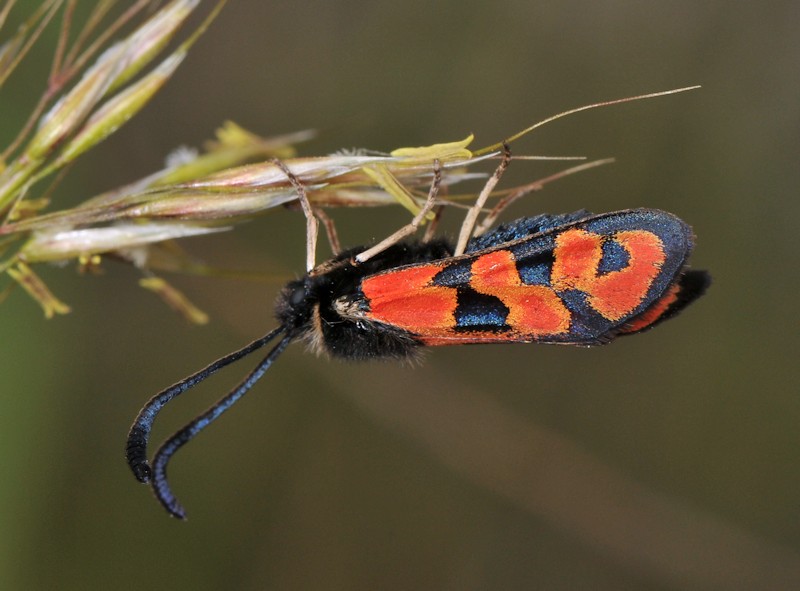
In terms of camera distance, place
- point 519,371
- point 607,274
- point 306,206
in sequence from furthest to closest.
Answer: point 519,371
point 306,206
point 607,274

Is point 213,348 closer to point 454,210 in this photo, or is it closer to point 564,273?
point 454,210

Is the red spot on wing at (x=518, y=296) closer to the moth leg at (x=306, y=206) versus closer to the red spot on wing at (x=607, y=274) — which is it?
the red spot on wing at (x=607, y=274)

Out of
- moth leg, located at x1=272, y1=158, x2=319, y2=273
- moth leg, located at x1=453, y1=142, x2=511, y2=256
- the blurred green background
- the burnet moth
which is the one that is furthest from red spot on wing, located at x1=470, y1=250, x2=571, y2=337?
the blurred green background

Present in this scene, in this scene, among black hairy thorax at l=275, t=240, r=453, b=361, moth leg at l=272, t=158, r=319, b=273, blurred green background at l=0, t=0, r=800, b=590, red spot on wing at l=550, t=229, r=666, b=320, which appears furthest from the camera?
blurred green background at l=0, t=0, r=800, b=590

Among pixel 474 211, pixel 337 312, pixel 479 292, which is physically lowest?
pixel 337 312

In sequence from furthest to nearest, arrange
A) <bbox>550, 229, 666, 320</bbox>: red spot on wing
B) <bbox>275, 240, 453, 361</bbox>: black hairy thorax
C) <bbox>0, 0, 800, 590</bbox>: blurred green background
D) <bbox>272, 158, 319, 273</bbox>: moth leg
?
1. <bbox>0, 0, 800, 590</bbox>: blurred green background
2. <bbox>275, 240, 453, 361</bbox>: black hairy thorax
3. <bbox>272, 158, 319, 273</bbox>: moth leg
4. <bbox>550, 229, 666, 320</bbox>: red spot on wing

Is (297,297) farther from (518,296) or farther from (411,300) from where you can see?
(518,296)

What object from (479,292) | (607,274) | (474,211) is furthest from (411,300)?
(607,274)

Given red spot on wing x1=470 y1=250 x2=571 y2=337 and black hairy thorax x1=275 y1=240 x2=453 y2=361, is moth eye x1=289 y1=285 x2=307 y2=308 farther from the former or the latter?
red spot on wing x1=470 y1=250 x2=571 y2=337
